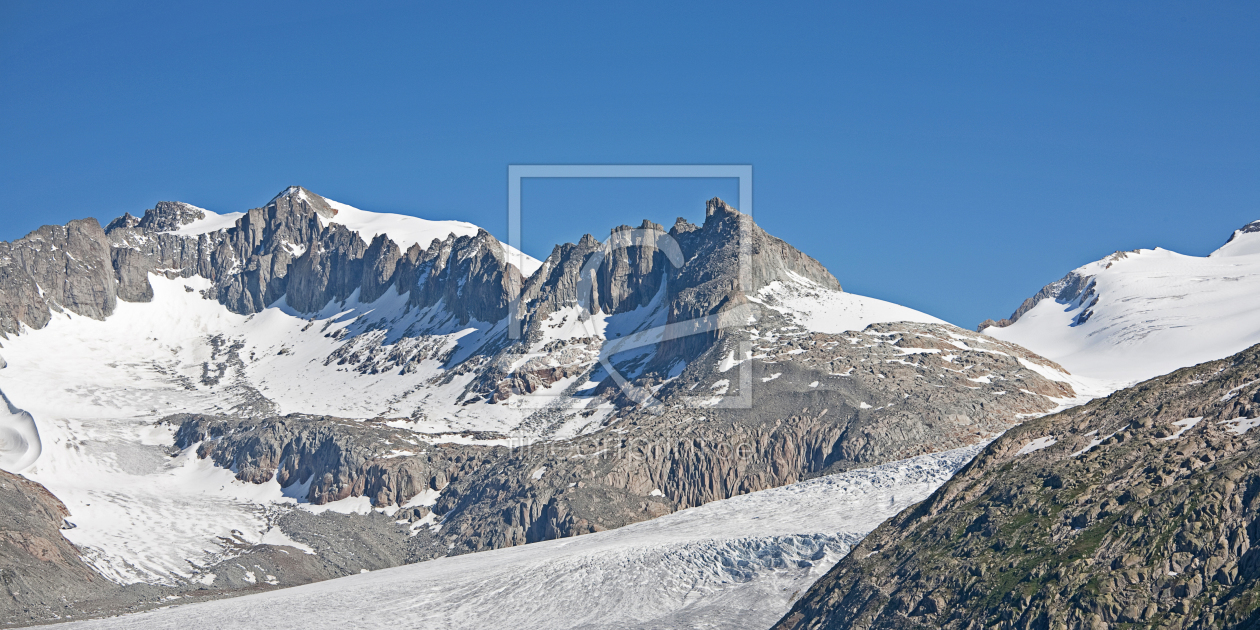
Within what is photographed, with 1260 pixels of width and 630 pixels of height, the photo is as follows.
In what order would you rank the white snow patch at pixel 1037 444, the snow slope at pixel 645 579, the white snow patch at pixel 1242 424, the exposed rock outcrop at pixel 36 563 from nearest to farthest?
the white snow patch at pixel 1242 424
the white snow patch at pixel 1037 444
the snow slope at pixel 645 579
the exposed rock outcrop at pixel 36 563

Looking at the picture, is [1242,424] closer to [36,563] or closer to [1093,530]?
[1093,530]

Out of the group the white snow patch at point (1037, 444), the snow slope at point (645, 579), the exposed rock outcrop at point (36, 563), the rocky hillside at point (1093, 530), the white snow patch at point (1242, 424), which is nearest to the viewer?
the rocky hillside at point (1093, 530)

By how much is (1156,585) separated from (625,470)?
439 ft

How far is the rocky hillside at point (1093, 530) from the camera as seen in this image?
6738 cm

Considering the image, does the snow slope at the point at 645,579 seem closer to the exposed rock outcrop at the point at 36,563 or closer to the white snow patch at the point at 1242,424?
the exposed rock outcrop at the point at 36,563

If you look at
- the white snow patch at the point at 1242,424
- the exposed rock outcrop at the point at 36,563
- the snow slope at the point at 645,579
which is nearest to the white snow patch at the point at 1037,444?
the white snow patch at the point at 1242,424

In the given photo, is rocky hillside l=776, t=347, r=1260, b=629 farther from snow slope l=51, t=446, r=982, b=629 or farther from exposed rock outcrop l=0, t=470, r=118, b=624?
exposed rock outcrop l=0, t=470, r=118, b=624

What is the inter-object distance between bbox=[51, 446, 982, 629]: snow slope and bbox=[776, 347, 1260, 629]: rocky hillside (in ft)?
74.2

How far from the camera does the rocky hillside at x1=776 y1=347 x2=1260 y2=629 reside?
6738 centimetres

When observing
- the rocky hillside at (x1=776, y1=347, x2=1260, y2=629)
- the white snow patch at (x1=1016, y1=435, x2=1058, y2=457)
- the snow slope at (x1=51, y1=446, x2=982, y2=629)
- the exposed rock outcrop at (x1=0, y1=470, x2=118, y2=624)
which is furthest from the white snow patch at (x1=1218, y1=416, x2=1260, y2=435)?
the exposed rock outcrop at (x1=0, y1=470, x2=118, y2=624)

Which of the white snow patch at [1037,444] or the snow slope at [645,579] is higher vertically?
the white snow patch at [1037,444]

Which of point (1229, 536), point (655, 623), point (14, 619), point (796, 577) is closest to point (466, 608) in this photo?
point (655, 623)

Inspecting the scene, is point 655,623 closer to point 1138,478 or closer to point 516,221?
point 1138,478

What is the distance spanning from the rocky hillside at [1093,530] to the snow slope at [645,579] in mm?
22613
